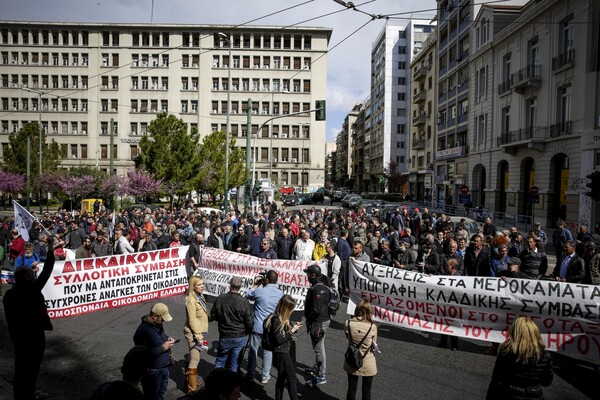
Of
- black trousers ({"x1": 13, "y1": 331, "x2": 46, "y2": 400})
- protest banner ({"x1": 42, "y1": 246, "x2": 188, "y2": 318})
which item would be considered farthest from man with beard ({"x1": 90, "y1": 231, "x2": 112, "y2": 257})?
black trousers ({"x1": 13, "y1": 331, "x2": 46, "y2": 400})

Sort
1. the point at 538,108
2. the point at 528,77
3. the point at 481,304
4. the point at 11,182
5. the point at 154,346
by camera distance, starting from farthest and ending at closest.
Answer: the point at 11,182, the point at 538,108, the point at 528,77, the point at 481,304, the point at 154,346

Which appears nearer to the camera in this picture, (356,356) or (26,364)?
(356,356)

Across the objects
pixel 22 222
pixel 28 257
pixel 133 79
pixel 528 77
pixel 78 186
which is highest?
pixel 133 79

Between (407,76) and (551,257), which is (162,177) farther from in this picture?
(407,76)

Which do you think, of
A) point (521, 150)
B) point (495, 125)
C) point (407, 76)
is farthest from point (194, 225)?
point (407, 76)

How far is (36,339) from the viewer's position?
197 inches

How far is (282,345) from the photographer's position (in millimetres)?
4914

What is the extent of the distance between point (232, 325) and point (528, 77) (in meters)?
28.7

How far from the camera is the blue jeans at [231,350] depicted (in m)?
5.27

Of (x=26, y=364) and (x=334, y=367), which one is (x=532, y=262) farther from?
(x=26, y=364)

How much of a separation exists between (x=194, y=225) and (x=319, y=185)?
48.4 meters

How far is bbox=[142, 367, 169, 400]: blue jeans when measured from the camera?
175 inches

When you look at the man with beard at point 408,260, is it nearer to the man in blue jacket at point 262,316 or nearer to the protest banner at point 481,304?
the protest banner at point 481,304

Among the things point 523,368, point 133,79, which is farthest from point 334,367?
point 133,79
